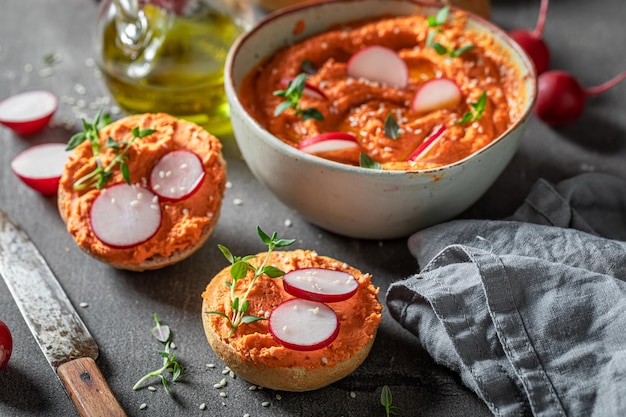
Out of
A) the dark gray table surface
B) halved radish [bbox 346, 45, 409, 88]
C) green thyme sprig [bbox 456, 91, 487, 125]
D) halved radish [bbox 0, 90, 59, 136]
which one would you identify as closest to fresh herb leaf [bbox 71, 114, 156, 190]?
the dark gray table surface

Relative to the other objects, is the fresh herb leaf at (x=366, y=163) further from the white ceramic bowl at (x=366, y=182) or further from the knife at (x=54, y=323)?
the knife at (x=54, y=323)

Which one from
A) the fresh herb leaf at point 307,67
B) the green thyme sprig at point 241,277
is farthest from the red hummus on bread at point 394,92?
the green thyme sprig at point 241,277

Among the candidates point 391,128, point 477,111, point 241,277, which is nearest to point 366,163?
point 391,128

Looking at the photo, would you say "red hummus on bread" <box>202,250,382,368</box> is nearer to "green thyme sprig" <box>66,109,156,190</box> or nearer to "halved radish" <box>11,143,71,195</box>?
"green thyme sprig" <box>66,109,156,190</box>

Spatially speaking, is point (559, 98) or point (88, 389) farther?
point (559, 98)

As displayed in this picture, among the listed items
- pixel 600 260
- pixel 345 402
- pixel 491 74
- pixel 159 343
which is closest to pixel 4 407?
pixel 159 343

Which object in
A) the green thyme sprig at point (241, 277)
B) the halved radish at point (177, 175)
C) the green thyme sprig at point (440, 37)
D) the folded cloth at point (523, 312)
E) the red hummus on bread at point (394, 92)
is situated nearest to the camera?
the folded cloth at point (523, 312)

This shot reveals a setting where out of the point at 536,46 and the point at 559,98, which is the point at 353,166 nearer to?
the point at 559,98
